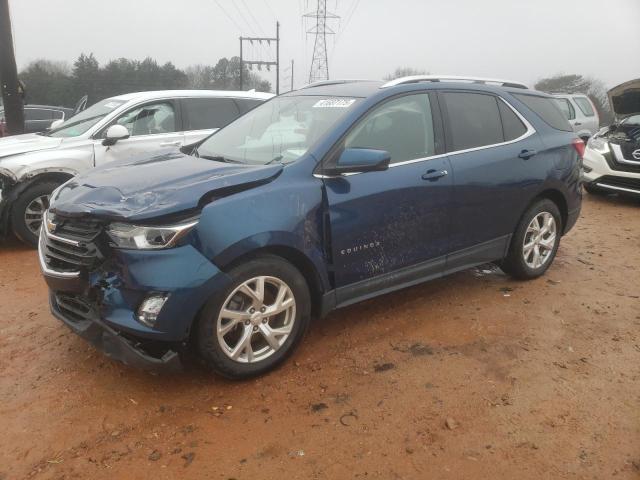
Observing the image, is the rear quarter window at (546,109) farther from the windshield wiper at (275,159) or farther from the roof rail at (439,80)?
the windshield wiper at (275,159)

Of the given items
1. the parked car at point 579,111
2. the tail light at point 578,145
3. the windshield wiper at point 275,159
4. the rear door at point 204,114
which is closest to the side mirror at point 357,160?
the windshield wiper at point 275,159

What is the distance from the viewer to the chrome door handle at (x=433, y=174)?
148 inches

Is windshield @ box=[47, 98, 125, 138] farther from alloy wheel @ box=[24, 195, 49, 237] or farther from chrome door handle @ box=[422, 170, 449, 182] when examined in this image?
chrome door handle @ box=[422, 170, 449, 182]

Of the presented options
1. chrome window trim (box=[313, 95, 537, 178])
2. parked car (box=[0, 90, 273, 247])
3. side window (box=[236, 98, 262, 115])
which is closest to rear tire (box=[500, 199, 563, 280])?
chrome window trim (box=[313, 95, 537, 178])

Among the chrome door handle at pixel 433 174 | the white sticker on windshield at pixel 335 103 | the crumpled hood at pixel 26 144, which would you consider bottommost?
the crumpled hood at pixel 26 144

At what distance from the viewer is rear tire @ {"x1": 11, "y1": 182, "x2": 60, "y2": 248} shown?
18.7 ft

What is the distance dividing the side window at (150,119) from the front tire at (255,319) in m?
4.31

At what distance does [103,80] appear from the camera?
42188mm

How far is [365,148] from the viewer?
3.45m

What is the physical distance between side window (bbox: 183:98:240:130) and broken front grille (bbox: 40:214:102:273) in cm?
406

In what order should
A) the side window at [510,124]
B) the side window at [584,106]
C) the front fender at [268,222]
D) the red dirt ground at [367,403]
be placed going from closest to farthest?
1. the red dirt ground at [367,403]
2. the front fender at [268,222]
3. the side window at [510,124]
4. the side window at [584,106]

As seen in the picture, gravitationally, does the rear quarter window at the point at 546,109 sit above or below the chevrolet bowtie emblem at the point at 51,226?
above

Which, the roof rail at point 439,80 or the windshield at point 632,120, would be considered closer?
the roof rail at point 439,80

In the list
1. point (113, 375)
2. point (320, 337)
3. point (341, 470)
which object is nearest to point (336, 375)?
point (320, 337)
